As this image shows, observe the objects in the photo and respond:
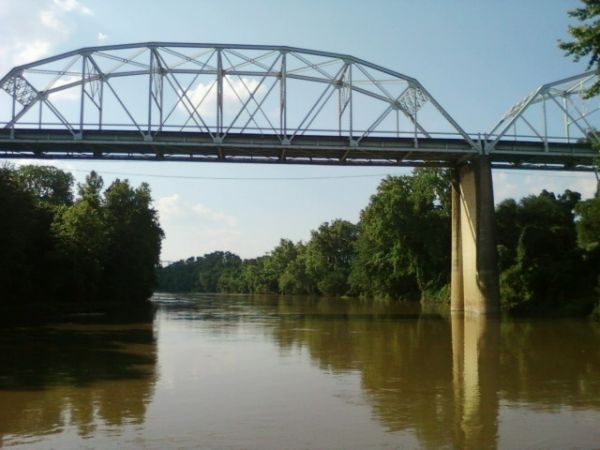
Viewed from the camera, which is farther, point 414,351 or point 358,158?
point 358,158

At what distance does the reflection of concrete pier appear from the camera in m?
12.8

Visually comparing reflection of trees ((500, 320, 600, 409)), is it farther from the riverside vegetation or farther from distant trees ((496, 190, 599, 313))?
distant trees ((496, 190, 599, 313))

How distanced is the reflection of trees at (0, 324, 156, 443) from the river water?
0.18ft

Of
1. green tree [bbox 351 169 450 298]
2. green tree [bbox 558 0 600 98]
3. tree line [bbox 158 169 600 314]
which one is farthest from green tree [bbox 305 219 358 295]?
green tree [bbox 558 0 600 98]

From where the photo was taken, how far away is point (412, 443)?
1216 cm

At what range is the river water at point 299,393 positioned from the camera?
12781mm

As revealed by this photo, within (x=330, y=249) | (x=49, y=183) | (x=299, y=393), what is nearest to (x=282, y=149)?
(x=299, y=393)

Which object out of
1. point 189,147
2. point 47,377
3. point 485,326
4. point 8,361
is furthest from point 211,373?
point 189,147

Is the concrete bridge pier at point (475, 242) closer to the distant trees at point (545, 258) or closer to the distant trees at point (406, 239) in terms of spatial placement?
the distant trees at point (545, 258)

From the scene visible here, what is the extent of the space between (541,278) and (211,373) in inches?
1834

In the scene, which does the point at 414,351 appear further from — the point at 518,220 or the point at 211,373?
the point at 518,220

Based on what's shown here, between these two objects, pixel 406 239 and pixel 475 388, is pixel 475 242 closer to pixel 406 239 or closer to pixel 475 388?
pixel 406 239

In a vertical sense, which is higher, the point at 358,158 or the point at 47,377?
the point at 358,158

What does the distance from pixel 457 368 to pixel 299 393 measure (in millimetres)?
7346
